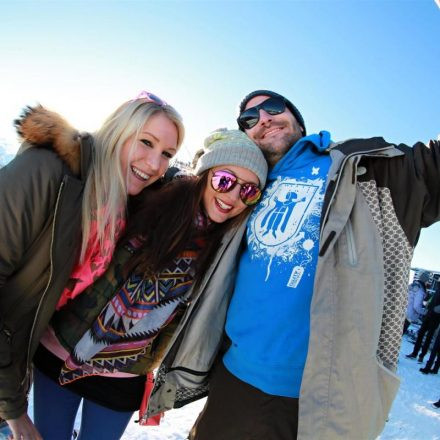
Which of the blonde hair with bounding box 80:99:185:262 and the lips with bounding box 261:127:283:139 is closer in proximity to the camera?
the blonde hair with bounding box 80:99:185:262

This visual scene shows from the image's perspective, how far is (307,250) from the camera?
1.61 m

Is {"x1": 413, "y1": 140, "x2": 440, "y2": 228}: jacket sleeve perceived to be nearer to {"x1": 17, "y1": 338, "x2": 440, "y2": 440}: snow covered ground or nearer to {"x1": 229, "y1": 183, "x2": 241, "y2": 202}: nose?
{"x1": 229, "y1": 183, "x2": 241, "y2": 202}: nose

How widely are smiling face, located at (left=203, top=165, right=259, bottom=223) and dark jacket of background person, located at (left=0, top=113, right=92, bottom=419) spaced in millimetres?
736

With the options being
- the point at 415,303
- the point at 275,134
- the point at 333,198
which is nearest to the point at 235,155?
the point at 275,134

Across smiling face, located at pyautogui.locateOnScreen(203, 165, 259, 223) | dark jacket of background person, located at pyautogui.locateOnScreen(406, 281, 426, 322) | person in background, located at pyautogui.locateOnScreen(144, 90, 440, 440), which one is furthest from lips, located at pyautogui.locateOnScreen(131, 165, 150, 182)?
dark jacket of background person, located at pyautogui.locateOnScreen(406, 281, 426, 322)

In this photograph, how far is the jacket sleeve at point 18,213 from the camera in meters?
1.29

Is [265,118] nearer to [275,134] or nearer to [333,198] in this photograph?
[275,134]

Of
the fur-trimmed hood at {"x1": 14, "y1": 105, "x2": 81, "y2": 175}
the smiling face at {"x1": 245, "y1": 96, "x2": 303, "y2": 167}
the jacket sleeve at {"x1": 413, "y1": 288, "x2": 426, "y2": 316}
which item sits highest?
the smiling face at {"x1": 245, "y1": 96, "x2": 303, "y2": 167}

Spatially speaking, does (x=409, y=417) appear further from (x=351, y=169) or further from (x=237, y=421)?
(x=351, y=169)

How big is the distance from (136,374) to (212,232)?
943mm

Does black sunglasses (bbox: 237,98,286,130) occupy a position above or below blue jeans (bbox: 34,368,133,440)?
above

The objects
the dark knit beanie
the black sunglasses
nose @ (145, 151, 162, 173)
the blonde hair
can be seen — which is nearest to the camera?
the blonde hair

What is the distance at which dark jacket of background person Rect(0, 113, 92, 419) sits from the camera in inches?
51.4

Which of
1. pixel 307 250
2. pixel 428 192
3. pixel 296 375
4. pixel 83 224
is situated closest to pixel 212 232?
pixel 307 250
